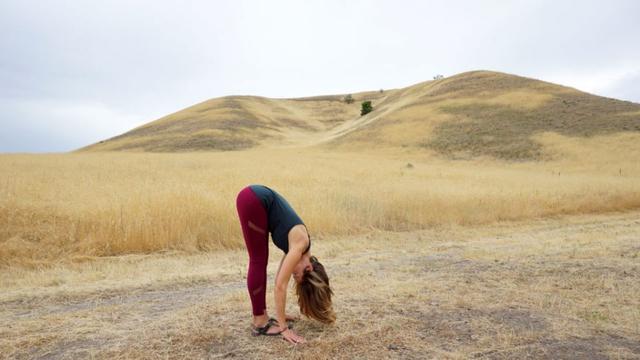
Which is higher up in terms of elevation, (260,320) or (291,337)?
(260,320)

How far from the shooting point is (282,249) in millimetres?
5250

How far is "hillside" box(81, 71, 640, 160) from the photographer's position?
42.2 metres

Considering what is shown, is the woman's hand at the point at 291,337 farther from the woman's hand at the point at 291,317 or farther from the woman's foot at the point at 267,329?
the woman's hand at the point at 291,317

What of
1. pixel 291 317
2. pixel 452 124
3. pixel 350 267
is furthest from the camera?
pixel 452 124

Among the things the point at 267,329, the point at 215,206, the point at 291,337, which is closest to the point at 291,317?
the point at 267,329

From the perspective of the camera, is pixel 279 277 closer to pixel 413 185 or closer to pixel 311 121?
pixel 413 185

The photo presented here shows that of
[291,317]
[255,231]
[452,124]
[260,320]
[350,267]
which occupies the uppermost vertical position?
[452,124]

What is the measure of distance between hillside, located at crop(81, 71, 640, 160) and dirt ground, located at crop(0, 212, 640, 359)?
103ft

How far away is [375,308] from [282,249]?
204 cm

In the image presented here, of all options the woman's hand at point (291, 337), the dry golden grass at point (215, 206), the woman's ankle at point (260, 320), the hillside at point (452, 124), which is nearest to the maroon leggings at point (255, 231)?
the woman's ankle at point (260, 320)

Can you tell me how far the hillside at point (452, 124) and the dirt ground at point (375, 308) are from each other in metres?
31.3

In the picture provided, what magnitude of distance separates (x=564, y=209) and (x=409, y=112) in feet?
137

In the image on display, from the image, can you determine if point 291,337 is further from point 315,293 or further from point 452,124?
point 452,124

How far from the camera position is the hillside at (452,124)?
4216 centimetres
